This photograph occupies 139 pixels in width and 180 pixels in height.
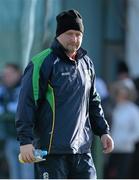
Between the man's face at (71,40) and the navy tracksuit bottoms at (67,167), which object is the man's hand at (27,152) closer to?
the navy tracksuit bottoms at (67,167)

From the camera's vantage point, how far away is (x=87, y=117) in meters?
6.37

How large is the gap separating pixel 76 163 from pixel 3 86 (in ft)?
13.2

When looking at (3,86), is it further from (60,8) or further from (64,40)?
(64,40)

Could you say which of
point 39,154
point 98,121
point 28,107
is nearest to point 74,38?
point 28,107

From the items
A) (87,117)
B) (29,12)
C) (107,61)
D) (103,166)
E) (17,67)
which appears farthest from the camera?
(107,61)

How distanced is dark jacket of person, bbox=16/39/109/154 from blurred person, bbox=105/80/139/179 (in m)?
4.18

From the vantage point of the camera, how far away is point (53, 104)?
6098 mm

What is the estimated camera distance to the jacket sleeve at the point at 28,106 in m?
6.02

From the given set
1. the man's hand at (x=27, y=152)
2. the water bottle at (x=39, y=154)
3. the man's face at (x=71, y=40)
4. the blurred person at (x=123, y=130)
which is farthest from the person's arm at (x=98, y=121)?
the blurred person at (x=123, y=130)

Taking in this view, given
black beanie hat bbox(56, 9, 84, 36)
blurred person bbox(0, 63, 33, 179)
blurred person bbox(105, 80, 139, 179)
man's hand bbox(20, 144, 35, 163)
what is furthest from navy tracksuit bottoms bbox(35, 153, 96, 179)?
blurred person bbox(105, 80, 139, 179)

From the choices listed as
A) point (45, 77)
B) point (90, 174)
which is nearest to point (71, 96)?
Result: point (45, 77)

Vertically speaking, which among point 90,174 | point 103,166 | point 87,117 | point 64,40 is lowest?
point 103,166

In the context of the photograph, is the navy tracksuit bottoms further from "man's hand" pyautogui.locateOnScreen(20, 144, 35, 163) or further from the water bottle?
"man's hand" pyautogui.locateOnScreen(20, 144, 35, 163)

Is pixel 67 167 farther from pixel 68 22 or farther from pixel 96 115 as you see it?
pixel 68 22
